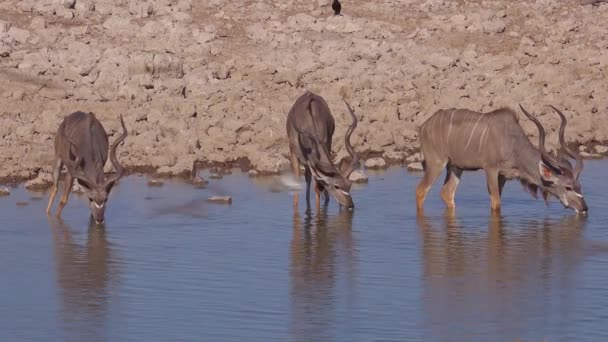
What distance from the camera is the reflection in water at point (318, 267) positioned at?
34.1 ft

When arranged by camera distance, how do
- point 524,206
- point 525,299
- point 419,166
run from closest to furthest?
point 525,299 → point 524,206 → point 419,166

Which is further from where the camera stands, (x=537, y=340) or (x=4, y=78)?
(x=4, y=78)

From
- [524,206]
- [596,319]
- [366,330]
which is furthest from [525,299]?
[524,206]

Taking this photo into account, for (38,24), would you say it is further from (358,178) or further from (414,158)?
(358,178)

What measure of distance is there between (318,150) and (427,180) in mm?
1190

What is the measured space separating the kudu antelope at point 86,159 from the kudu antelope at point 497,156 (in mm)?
3234

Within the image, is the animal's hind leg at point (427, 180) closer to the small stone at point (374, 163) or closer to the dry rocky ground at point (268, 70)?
the small stone at point (374, 163)

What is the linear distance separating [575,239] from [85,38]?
10.0 metres

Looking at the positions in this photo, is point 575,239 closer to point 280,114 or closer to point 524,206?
point 524,206

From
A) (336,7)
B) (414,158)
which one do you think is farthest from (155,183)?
(336,7)

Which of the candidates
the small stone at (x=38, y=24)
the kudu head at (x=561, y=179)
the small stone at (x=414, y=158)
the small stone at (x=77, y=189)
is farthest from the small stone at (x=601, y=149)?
the small stone at (x=38, y=24)

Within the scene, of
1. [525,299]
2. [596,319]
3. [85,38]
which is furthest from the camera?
[85,38]

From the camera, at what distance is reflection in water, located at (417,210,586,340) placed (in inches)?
410

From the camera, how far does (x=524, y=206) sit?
52.2 feet
